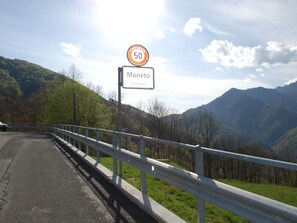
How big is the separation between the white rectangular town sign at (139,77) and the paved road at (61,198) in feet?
8.67

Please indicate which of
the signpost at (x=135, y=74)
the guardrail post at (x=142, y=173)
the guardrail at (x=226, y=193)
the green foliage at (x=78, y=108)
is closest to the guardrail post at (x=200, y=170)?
the guardrail at (x=226, y=193)

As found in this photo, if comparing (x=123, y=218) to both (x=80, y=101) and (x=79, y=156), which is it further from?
(x=80, y=101)

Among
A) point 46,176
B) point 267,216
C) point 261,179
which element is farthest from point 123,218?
point 261,179

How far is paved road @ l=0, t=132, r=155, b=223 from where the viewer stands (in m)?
6.29

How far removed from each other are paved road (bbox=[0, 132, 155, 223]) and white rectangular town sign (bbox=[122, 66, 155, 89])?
8.67 feet

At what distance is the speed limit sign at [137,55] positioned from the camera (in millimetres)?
10570

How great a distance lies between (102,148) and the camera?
1172cm

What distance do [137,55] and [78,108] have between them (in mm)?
49247

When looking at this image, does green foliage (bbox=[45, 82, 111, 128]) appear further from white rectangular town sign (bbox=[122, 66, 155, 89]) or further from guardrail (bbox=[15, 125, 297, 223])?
guardrail (bbox=[15, 125, 297, 223])

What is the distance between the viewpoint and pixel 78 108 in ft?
193

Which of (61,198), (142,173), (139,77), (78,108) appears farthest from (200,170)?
(78,108)

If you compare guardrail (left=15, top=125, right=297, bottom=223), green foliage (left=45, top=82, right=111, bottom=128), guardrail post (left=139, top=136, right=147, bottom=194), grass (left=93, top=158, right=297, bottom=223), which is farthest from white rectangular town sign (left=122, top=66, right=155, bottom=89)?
green foliage (left=45, top=82, right=111, bottom=128)

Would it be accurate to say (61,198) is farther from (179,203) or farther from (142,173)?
(179,203)

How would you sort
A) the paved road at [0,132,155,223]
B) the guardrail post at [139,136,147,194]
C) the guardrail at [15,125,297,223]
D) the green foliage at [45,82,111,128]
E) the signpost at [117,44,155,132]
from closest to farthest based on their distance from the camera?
the guardrail at [15,125,297,223] < the paved road at [0,132,155,223] < the guardrail post at [139,136,147,194] < the signpost at [117,44,155,132] < the green foliage at [45,82,111,128]
